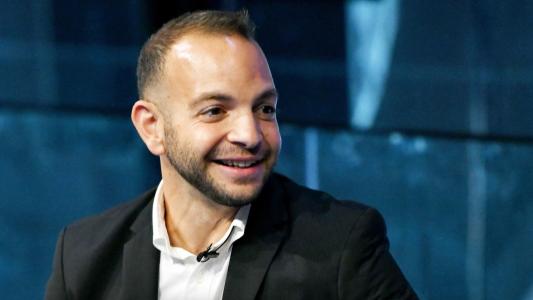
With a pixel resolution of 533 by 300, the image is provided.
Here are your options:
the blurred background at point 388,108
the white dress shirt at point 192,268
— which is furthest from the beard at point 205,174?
the blurred background at point 388,108

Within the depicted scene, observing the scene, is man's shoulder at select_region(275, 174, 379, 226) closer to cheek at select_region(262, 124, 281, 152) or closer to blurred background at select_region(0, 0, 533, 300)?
cheek at select_region(262, 124, 281, 152)

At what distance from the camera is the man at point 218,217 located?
2.05 m

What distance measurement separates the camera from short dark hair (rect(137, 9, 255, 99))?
210 cm

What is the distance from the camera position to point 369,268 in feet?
6.66

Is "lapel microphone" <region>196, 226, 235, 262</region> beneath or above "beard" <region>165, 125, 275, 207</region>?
beneath

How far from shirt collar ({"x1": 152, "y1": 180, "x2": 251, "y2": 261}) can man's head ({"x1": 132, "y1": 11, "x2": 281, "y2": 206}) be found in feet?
0.32

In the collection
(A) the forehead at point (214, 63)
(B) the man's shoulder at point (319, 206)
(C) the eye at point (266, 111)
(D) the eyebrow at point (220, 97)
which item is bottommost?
(B) the man's shoulder at point (319, 206)

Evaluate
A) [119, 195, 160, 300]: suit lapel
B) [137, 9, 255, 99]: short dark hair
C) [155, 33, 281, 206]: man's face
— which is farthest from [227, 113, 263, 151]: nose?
[119, 195, 160, 300]: suit lapel

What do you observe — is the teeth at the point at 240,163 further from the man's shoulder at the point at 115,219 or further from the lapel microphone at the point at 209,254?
the man's shoulder at the point at 115,219

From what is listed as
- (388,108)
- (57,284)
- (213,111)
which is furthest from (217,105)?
(388,108)

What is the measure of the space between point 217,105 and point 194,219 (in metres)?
0.28

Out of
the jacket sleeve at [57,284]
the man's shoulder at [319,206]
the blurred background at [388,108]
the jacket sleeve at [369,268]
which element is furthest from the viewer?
the blurred background at [388,108]

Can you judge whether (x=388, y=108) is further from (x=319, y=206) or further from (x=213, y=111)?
(x=213, y=111)

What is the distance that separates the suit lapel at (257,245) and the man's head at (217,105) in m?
0.13
